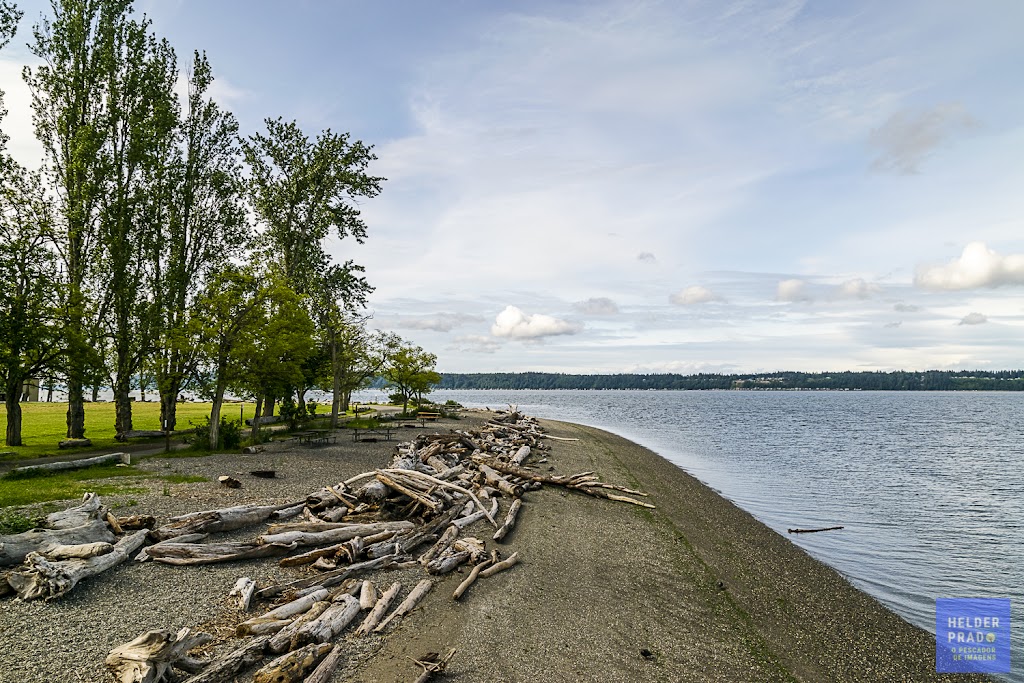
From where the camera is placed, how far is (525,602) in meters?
12.9

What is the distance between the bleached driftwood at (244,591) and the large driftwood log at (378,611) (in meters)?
2.39

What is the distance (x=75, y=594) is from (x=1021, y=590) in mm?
23967

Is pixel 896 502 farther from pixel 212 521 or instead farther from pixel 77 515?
pixel 77 515

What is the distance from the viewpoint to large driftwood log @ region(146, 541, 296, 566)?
515 inches

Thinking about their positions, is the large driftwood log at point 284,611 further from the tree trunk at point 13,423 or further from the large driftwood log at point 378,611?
the tree trunk at point 13,423

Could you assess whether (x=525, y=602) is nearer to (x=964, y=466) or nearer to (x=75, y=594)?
(x=75, y=594)

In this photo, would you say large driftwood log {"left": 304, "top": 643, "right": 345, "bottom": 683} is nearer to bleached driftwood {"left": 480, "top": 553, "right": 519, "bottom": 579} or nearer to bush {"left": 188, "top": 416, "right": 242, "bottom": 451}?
bleached driftwood {"left": 480, "top": 553, "right": 519, "bottom": 579}

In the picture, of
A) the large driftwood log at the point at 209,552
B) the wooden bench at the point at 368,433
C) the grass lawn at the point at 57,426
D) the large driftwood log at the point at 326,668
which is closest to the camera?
the large driftwood log at the point at 326,668

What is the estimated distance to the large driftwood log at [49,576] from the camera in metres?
10.7

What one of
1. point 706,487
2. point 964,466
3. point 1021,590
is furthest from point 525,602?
point 964,466

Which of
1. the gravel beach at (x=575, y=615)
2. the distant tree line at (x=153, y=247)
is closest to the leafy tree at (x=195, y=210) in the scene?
the distant tree line at (x=153, y=247)

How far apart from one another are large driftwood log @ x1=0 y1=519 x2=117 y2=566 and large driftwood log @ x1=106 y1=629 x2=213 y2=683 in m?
5.60

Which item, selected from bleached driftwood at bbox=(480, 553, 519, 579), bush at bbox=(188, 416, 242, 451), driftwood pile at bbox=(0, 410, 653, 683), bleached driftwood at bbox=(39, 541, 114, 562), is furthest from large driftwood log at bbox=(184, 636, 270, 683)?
bush at bbox=(188, 416, 242, 451)

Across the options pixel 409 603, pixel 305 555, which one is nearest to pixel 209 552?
pixel 305 555
